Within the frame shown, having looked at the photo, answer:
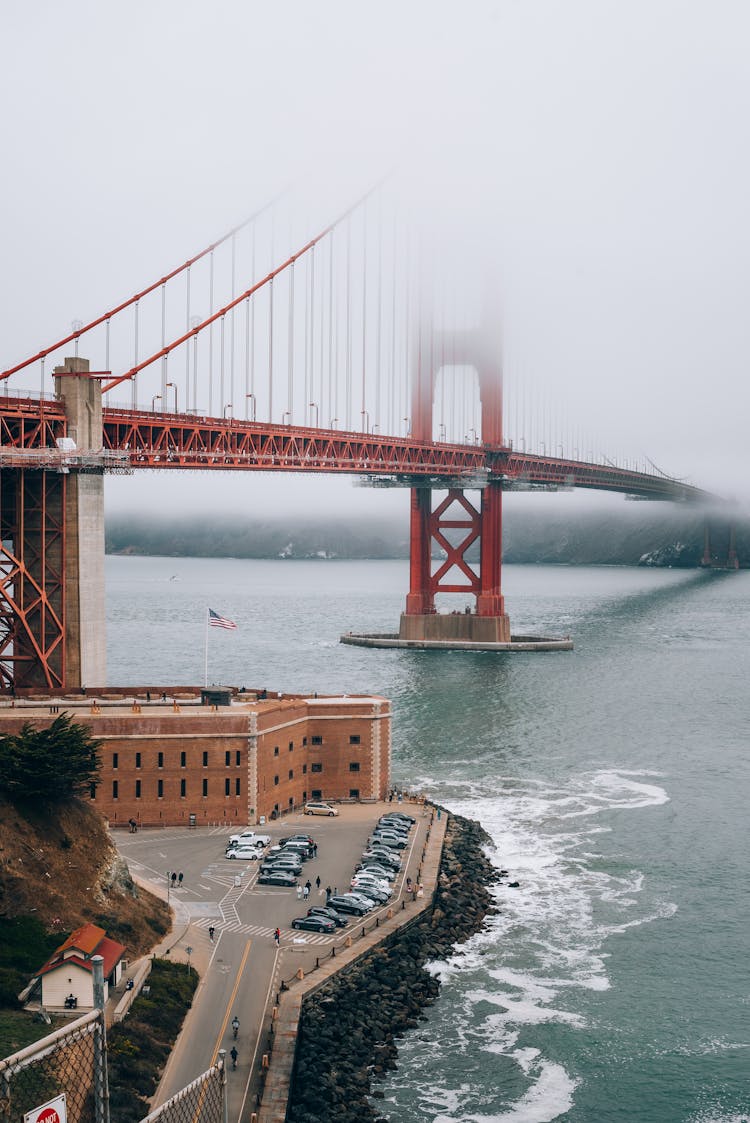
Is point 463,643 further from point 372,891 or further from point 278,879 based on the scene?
A: point 278,879

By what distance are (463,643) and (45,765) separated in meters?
60.2

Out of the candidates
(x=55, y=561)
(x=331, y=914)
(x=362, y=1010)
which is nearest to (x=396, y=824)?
(x=331, y=914)

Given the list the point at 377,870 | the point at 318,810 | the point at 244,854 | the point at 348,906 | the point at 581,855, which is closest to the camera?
the point at 348,906

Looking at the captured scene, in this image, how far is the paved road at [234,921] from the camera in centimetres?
2103

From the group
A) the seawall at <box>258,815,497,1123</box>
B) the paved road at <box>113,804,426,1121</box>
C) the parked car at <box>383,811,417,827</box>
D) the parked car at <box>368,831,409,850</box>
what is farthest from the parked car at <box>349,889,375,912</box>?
the parked car at <box>383,811,417,827</box>

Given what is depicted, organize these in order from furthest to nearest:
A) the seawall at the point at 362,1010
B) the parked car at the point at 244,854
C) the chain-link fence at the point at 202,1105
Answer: the parked car at the point at 244,854, the seawall at the point at 362,1010, the chain-link fence at the point at 202,1105

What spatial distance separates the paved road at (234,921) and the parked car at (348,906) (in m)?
0.59

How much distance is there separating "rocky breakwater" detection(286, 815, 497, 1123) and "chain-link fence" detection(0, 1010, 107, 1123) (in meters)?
6.08

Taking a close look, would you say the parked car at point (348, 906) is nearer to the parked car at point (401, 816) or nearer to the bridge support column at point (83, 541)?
the parked car at point (401, 816)

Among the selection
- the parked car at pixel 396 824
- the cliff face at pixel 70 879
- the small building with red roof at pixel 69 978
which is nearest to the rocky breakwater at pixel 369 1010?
the parked car at pixel 396 824

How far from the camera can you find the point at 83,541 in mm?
38719

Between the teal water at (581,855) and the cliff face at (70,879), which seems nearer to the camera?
the teal water at (581,855)

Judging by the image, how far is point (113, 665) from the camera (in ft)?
247

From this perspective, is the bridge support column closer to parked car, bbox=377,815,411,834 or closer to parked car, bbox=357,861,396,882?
parked car, bbox=377,815,411,834
